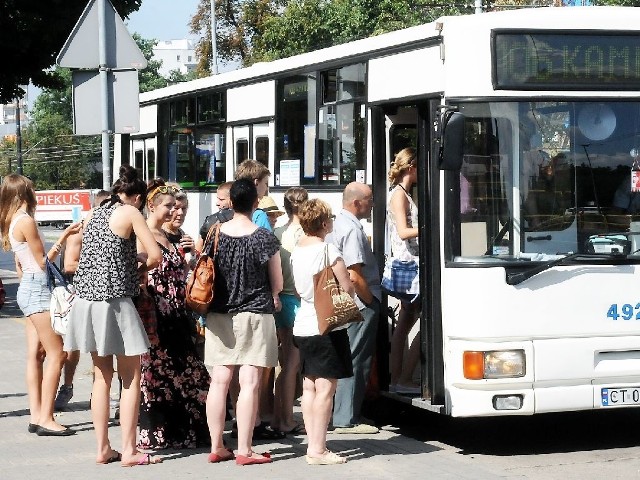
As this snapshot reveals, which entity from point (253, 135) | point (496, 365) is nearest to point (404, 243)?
point (496, 365)

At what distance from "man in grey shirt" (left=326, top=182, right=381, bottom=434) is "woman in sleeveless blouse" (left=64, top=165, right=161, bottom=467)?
63.1 inches

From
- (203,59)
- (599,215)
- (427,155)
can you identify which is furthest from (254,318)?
(203,59)

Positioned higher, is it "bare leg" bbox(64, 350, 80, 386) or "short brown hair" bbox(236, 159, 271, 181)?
"short brown hair" bbox(236, 159, 271, 181)

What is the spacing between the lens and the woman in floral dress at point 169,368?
9062mm

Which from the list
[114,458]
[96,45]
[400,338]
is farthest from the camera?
[96,45]

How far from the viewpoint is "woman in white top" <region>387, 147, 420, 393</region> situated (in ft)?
31.9

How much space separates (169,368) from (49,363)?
1200 millimetres

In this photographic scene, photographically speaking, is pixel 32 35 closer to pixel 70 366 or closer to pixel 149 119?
pixel 149 119

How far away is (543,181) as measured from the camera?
8.53 meters

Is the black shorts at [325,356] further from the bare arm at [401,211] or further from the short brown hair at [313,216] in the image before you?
the bare arm at [401,211]

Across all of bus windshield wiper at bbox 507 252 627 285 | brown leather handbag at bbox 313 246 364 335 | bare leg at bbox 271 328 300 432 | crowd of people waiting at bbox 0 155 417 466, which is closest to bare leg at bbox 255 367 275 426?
crowd of people waiting at bbox 0 155 417 466

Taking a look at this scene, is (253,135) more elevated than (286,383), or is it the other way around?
(253,135)

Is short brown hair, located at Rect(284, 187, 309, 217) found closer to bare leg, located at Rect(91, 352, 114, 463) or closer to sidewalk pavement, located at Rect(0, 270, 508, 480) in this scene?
sidewalk pavement, located at Rect(0, 270, 508, 480)

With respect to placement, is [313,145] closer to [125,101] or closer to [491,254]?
[125,101]
